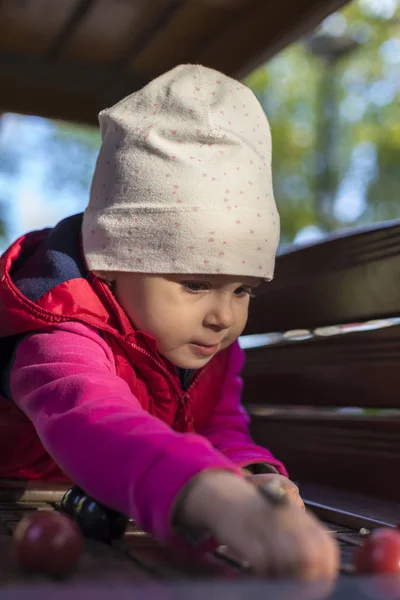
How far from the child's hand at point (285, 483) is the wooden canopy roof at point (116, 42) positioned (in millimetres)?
→ 1000

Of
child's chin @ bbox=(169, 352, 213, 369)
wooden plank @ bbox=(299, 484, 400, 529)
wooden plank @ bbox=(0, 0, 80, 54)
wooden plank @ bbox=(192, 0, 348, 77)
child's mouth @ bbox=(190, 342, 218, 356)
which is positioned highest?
wooden plank @ bbox=(0, 0, 80, 54)

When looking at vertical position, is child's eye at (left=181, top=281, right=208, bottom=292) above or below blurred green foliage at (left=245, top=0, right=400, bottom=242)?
below

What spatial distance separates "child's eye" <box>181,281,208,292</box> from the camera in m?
1.49

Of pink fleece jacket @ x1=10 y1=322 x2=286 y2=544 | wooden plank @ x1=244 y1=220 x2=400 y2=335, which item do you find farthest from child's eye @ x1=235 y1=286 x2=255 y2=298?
wooden plank @ x1=244 y1=220 x2=400 y2=335

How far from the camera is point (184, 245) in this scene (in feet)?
4.80

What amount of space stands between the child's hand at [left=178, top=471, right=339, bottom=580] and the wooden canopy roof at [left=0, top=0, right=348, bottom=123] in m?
1.27

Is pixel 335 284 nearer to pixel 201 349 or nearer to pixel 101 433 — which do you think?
pixel 201 349

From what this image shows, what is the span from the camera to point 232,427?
5.85 feet

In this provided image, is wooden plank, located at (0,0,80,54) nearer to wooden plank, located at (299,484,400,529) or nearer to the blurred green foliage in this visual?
wooden plank, located at (299,484,400,529)

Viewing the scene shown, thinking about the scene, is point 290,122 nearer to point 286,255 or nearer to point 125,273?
point 286,255

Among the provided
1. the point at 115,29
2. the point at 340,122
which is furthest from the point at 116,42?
the point at 340,122

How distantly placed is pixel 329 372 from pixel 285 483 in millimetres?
612

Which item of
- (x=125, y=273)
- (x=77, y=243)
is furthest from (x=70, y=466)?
(x=77, y=243)

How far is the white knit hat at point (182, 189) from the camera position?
4.81 ft
